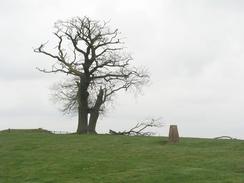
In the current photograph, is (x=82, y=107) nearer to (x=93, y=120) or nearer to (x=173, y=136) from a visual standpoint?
(x=93, y=120)

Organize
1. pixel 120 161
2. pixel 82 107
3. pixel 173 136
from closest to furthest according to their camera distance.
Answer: pixel 120 161 → pixel 173 136 → pixel 82 107

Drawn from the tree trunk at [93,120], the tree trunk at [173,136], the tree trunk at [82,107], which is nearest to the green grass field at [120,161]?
the tree trunk at [173,136]

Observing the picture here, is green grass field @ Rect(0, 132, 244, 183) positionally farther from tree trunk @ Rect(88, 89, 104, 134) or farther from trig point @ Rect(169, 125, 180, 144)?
tree trunk @ Rect(88, 89, 104, 134)

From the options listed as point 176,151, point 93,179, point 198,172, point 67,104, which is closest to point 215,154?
point 176,151

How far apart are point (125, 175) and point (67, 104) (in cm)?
2636

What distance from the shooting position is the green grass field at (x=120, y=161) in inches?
821

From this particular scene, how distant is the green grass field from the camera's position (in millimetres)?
20859

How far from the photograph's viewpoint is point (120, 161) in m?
24.5

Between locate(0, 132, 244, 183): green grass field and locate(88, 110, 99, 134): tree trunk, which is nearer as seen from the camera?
locate(0, 132, 244, 183): green grass field

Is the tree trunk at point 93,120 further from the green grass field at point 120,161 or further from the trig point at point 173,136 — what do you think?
the trig point at point 173,136

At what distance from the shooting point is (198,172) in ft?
68.8

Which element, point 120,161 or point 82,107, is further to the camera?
point 82,107

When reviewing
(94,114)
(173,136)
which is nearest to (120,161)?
(173,136)

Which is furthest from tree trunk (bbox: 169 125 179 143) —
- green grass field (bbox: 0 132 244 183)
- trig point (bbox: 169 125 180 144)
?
green grass field (bbox: 0 132 244 183)
